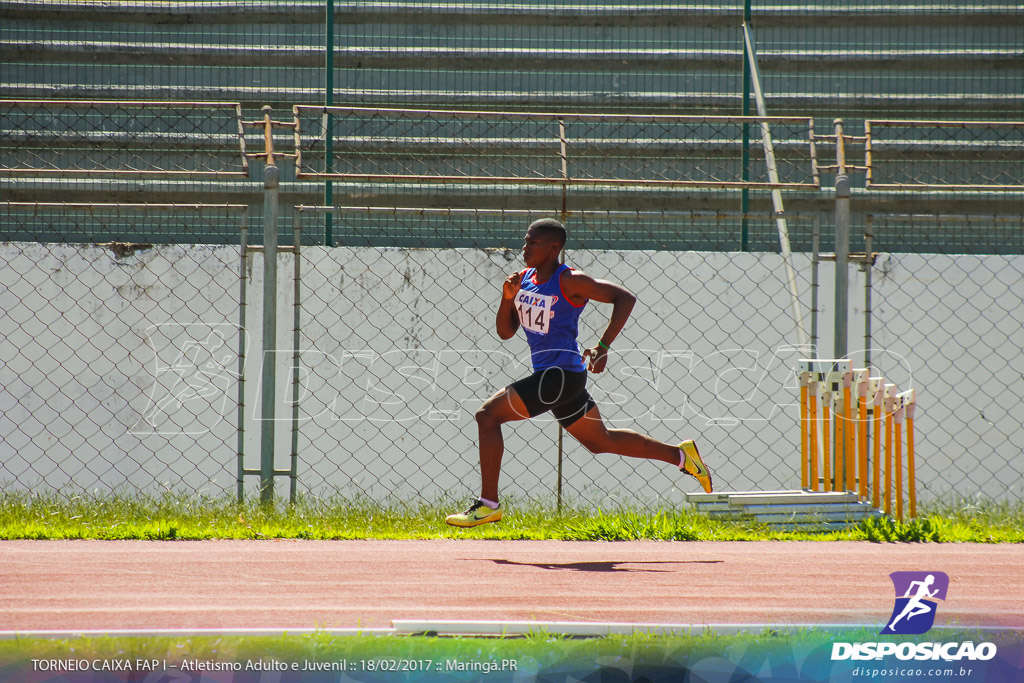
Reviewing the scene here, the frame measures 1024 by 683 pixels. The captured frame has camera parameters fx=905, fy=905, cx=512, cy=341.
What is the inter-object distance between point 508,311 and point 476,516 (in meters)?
1.06

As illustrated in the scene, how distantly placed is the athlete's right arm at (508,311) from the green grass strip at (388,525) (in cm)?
106

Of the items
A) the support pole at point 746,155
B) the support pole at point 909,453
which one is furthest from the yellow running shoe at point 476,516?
the support pole at point 746,155

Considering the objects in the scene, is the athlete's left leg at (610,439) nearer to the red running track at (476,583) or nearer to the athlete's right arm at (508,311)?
the red running track at (476,583)

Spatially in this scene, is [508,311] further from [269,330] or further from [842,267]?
[842,267]

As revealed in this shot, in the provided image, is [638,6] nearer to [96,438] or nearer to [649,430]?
[649,430]

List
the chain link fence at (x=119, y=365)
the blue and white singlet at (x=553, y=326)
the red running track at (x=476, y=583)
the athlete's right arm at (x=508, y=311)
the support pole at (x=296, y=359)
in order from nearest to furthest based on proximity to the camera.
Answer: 1. the red running track at (x=476, y=583)
2. the blue and white singlet at (x=553, y=326)
3. the athlete's right arm at (x=508, y=311)
4. the support pole at (x=296, y=359)
5. the chain link fence at (x=119, y=365)

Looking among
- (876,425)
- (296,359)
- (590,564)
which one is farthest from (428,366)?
(876,425)

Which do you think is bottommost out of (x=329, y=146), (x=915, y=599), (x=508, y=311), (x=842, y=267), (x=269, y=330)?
(x=915, y=599)

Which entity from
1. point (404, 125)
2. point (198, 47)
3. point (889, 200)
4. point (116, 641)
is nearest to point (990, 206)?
point (889, 200)

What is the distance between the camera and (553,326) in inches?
178

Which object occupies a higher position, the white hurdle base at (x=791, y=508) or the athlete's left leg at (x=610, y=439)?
the athlete's left leg at (x=610, y=439)

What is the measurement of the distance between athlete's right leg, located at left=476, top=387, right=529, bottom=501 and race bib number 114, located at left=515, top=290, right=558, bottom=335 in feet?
1.13

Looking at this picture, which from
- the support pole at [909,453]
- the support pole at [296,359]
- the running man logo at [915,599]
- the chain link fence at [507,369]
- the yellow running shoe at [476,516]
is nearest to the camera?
the running man logo at [915,599]

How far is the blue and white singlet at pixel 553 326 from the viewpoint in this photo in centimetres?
450
